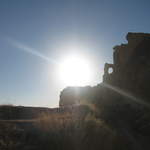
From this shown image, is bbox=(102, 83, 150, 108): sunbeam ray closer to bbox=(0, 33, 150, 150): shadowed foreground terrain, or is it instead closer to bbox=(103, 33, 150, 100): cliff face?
bbox=(0, 33, 150, 150): shadowed foreground terrain

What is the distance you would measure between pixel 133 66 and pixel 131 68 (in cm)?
53

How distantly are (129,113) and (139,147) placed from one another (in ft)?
26.6

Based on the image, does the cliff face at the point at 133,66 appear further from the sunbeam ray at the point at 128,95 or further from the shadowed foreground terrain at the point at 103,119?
the sunbeam ray at the point at 128,95

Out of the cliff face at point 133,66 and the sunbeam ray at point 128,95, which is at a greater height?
the cliff face at point 133,66

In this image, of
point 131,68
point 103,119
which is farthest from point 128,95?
point 103,119

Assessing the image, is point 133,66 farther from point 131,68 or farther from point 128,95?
point 128,95

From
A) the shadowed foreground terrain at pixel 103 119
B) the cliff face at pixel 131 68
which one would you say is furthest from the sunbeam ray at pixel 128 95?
the cliff face at pixel 131 68

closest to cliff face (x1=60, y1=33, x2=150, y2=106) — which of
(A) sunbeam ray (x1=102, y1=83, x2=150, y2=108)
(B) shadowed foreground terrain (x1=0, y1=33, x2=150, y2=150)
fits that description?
(B) shadowed foreground terrain (x1=0, y1=33, x2=150, y2=150)

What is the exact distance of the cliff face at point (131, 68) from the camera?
26.3 metres

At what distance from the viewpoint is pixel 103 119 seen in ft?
55.5

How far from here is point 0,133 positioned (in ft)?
31.5

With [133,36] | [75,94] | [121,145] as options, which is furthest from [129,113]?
[75,94]

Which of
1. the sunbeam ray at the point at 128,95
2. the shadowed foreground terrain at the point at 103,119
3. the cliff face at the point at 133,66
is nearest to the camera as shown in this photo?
the shadowed foreground terrain at the point at 103,119

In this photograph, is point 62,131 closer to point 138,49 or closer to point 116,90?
point 116,90
